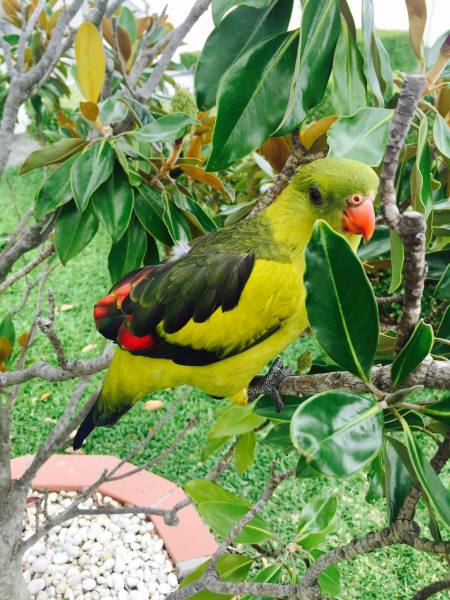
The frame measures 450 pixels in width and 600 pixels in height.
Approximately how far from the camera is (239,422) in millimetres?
859

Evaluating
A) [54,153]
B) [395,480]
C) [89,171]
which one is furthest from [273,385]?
[54,153]

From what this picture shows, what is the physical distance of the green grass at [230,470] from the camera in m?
2.02

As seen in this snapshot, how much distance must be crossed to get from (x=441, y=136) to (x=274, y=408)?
50cm

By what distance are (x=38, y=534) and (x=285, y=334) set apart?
802 mm

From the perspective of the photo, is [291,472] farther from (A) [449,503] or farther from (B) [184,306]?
(A) [449,503]

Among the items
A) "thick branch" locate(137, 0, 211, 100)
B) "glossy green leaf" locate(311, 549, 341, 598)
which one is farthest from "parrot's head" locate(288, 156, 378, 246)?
"glossy green leaf" locate(311, 549, 341, 598)

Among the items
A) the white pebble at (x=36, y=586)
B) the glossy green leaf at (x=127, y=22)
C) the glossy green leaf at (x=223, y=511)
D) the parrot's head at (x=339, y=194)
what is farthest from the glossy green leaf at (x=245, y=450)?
the glossy green leaf at (x=127, y=22)

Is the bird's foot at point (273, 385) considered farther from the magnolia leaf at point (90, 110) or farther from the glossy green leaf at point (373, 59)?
the magnolia leaf at point (90, 110)

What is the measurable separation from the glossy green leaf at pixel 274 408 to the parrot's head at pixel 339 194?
27 cm

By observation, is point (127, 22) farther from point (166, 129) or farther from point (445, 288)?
point (445, 288)

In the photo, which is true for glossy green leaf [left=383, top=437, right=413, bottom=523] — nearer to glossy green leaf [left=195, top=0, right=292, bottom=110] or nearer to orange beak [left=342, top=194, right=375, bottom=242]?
orange beak [left=342, top=194, right=375, bottom=242]

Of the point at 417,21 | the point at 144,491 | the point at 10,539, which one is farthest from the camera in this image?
the point at 144,491

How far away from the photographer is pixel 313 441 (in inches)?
18.2

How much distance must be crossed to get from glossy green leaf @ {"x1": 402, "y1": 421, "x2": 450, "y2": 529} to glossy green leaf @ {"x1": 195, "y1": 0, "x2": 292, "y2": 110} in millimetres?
664
